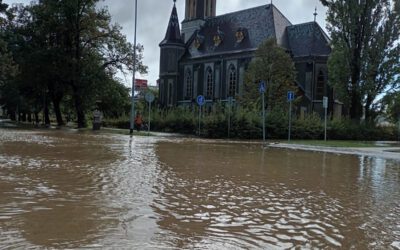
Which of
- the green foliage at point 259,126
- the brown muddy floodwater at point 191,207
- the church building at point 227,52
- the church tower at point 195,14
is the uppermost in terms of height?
the church tower at point 195,14

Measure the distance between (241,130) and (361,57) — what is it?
1492 centimetres

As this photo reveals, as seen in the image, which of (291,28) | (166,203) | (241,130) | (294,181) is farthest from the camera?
(291,28)

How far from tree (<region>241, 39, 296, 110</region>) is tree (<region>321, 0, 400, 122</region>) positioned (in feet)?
13.3

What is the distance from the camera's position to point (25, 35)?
169 ft

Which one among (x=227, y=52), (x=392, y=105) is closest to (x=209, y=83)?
(x=227, y=52)

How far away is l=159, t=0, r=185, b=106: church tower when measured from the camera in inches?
3022

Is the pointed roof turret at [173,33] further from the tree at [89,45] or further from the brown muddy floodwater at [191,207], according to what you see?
the brown muddy floodwater at [191,207]

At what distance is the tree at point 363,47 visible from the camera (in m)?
42.5

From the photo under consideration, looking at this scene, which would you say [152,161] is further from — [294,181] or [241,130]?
[241,130]

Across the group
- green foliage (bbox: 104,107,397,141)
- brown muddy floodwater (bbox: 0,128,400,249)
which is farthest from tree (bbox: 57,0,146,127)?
brown muddy floodwater (bbox: 0,128,400,249)

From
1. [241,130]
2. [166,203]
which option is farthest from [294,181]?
[241,130]

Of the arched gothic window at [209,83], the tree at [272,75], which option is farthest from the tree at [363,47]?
the arched gothic window at [209,83]

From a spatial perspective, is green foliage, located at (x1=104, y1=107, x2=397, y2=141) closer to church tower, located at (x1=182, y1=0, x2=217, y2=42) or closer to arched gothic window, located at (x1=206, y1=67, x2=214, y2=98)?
arched gothic window, located at (x1=206, y1=67, x2=214, y2=98)

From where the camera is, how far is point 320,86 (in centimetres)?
6000
